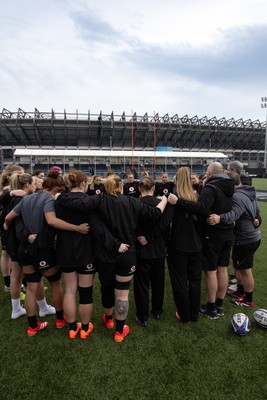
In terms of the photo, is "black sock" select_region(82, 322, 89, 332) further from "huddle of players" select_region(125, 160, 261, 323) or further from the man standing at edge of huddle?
the man standing at edge of huddle

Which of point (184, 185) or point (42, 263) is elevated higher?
point (184, 185)

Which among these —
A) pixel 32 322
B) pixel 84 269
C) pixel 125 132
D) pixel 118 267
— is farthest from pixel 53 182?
pixel 125 132

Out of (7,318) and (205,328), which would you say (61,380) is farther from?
(205,328)

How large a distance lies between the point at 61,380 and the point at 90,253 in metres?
1.31

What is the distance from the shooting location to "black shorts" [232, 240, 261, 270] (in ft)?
12.0

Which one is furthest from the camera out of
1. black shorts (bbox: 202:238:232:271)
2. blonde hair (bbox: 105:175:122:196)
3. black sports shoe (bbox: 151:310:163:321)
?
black sports shoe (bbox: 151:310:163:321)

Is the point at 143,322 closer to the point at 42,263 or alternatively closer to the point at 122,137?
the point at 42,263

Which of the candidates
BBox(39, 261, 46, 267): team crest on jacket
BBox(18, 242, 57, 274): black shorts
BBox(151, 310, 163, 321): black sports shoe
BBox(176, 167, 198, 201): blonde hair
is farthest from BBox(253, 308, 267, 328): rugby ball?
BBox(39, 261, 46, 267): team crest on jacket

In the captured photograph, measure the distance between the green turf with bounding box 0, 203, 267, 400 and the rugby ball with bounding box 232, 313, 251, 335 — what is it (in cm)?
8

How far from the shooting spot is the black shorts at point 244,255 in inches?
144

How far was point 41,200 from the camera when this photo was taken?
2861mm

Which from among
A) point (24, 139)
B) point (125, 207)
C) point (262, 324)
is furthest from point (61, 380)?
point (24, 139)

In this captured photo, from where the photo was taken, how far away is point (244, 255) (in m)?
3.69

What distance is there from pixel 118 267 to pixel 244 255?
2.09 metres
